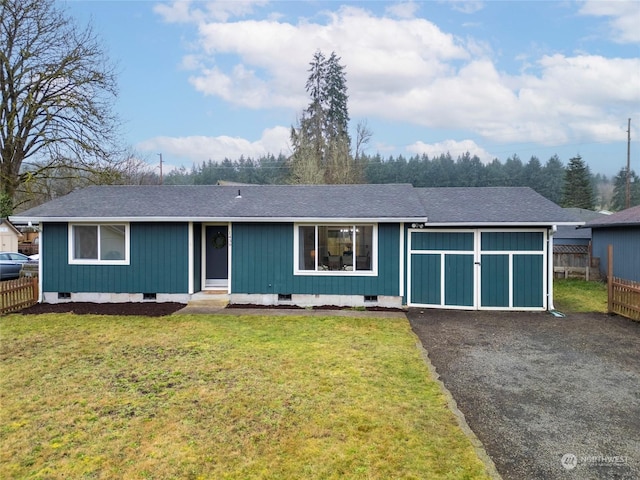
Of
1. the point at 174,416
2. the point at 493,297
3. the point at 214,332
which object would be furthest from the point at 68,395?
the point at 493,297

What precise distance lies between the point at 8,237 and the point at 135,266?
20.1 m

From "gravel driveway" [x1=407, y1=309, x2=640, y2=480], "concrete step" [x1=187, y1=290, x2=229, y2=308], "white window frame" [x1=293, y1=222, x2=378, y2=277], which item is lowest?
"gravel driveway" [x1=407, y1=309, x2=640, y2=480]

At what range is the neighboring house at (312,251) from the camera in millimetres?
9844

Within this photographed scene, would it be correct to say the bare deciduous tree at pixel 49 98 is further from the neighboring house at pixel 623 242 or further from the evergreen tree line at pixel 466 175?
the neighboring house at pixel 623 242

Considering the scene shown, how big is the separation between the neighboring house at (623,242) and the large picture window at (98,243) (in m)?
16.1

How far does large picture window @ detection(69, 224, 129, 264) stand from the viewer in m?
10.6

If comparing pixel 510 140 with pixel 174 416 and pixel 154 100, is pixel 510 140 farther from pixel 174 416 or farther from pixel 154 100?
pixel 174 416

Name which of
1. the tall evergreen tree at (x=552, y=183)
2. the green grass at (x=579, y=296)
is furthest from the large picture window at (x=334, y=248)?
the tall evergreen tree at (x=552, y=183)

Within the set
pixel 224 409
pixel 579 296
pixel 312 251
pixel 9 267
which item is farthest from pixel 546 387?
pixel 9 267

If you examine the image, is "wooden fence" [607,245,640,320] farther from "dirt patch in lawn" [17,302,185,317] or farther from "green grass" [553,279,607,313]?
"dirt patch in lawn" [17,302,185,317]

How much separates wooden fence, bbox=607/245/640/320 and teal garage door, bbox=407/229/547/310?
1.49 metres
